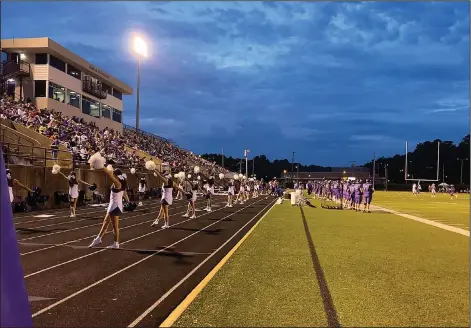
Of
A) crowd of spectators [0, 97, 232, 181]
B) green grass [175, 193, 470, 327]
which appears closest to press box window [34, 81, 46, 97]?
crowd of spectators [0, 97, 232, 181]

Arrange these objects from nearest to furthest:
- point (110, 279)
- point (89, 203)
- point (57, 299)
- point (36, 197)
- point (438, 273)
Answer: point (57, 299) → point (110, 279) → point (438, 273) → point (36, 197) → point (89, 203)

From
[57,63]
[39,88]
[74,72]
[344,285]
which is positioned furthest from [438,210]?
[74,72]

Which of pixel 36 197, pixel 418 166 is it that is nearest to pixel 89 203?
pixel 36 197

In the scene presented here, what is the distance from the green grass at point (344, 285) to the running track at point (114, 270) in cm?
60

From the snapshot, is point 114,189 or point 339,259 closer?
point 339,259

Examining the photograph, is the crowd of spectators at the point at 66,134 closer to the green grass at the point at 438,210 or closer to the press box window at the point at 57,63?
the press box window at the point at 57,63

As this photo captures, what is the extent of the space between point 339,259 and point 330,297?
3.23 metres

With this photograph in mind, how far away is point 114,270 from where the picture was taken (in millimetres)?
8211

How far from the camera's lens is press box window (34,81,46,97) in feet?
132

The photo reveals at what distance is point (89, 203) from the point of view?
26.9 m

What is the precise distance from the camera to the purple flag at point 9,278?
6.68ft

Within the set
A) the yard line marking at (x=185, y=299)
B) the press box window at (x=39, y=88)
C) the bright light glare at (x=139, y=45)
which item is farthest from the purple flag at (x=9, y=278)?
the bright light glare at (x=139, y=45)

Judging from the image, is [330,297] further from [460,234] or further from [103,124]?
[103,124]

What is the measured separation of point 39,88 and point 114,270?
119 ft
